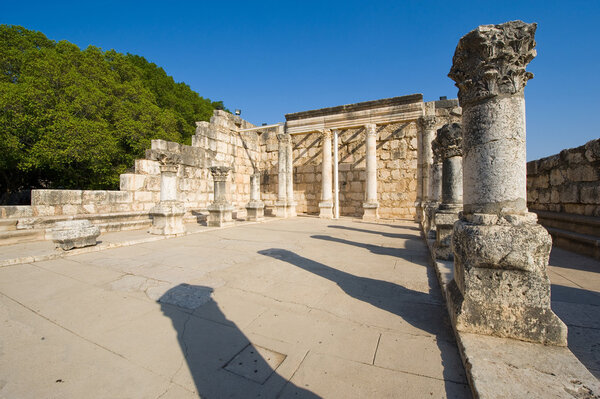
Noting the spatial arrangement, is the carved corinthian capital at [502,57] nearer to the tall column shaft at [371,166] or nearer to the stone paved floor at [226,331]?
the stone paved floor at [226,331]

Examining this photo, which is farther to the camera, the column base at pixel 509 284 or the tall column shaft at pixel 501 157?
the tall column shaft at pixel 501 157

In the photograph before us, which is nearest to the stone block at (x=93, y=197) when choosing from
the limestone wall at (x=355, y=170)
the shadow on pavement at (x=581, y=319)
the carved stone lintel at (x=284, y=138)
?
the carved stone lintel at (x=284, y=138)

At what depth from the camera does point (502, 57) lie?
2.27m

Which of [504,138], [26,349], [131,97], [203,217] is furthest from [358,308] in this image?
[131,97]

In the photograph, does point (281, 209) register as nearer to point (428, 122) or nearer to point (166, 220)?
point (166, 220)

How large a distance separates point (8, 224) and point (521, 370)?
31.0 feet

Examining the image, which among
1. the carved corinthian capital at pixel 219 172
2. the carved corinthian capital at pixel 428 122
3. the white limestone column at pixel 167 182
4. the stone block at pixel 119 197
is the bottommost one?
the stone block at pixel 119 197

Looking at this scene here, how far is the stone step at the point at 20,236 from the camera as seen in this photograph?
5.93 meters

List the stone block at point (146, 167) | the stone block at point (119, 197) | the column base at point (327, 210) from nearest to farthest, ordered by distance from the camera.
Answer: the stone block at point (119, 197), the stone block at point (146, 167), the column base at point (327, 210)

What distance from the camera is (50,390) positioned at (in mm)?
1681

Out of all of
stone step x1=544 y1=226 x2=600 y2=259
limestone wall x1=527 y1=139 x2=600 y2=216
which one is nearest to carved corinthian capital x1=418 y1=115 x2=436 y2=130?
limestone wall x1=527 y1=139 x2=600 y2=216

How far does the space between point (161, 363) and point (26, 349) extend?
3.94 ft

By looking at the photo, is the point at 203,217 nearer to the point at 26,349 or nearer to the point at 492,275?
the point at 26,349

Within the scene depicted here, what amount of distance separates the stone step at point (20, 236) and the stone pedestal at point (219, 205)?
421 cm
